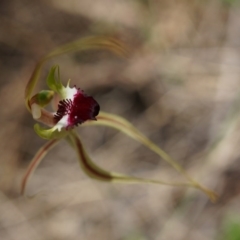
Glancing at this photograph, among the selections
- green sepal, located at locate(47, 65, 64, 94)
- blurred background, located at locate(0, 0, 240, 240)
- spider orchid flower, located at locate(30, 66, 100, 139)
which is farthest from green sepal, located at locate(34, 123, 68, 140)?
blurred background, located at locate(0, 0, 240, 240)

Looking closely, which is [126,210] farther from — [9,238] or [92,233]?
[9,238]

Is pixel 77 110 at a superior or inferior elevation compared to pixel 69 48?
inferior

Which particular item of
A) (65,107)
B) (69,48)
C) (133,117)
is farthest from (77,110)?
(133,117)

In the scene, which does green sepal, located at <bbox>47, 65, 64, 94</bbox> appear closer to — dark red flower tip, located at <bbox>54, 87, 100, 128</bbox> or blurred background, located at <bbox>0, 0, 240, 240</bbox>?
dark red flower tip, located at <bbox>54, 87, 100, 128</bbox>

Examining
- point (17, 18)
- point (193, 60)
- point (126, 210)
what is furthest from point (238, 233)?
point (17, 18)

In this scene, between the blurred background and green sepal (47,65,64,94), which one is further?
the blurred background

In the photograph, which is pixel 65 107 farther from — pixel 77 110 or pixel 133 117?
pixel 133 117
